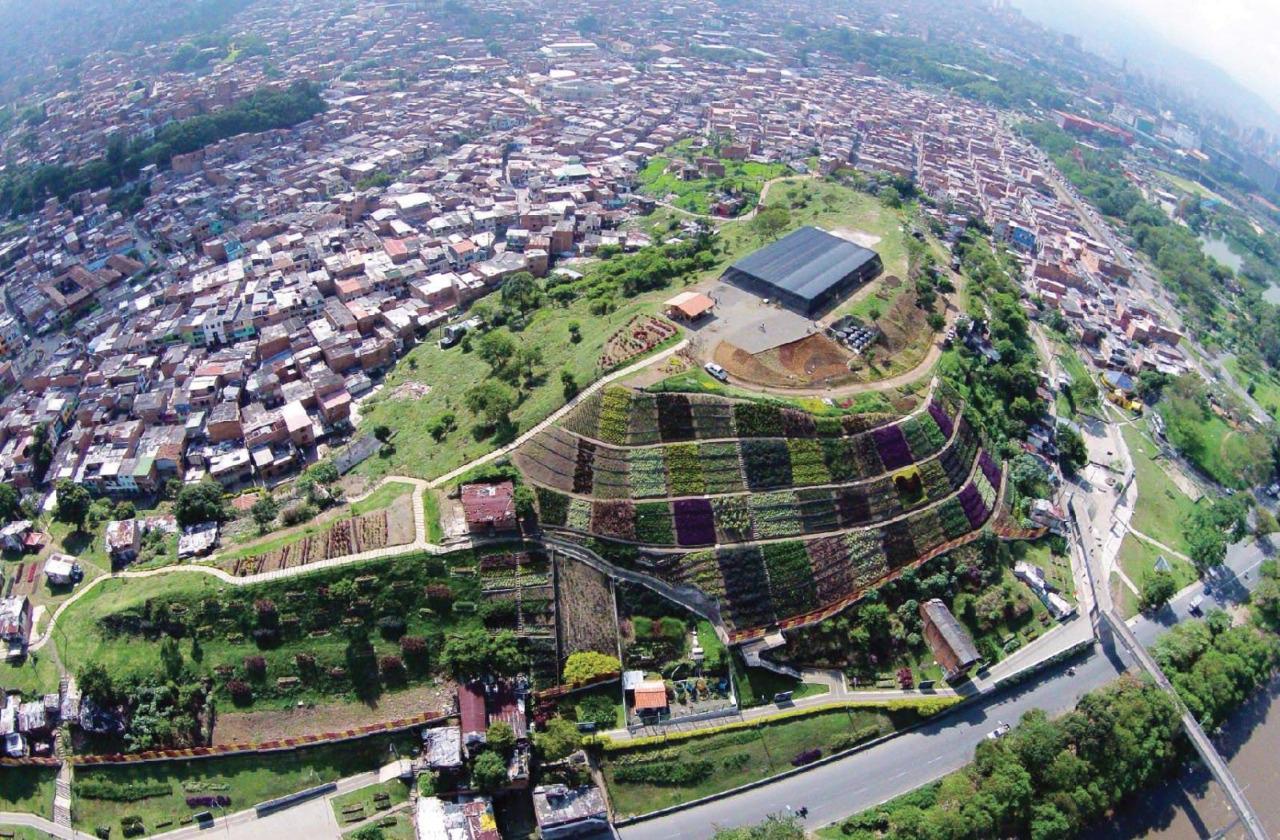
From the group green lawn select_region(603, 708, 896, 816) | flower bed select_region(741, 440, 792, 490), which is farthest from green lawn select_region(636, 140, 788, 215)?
green lawn select_region(603, 708, 896, 816)

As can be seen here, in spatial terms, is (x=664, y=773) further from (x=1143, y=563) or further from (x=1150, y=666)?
(x=1143, y=563)

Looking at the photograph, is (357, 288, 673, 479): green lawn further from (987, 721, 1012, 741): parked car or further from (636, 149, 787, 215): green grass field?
(636, 149, 787, 215): green grass field

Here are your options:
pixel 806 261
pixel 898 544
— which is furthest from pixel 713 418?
pixel 806 261

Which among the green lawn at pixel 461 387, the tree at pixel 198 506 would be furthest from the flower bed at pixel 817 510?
the tree at pixel 198 506

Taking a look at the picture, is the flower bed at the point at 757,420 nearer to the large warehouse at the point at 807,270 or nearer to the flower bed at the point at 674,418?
the flower bed at the point at 674,418

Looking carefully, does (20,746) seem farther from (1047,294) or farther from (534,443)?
(1047,294)

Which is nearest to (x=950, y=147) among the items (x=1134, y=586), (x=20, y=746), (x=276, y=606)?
(x=1134, y=586)

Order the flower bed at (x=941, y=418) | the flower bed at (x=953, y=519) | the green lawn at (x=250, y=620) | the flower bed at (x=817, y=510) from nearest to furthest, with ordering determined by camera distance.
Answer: the green lawn at (x=250, y=620) → the flower bed at (x=817, y=510) → the flower bed at (x=953, y=519) → the flower bed at (x=941, y=418)
